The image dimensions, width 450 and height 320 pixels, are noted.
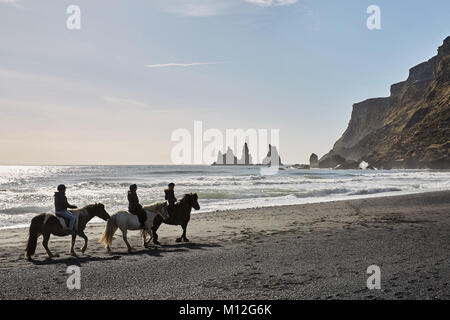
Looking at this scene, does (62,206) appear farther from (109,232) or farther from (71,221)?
(109,232)

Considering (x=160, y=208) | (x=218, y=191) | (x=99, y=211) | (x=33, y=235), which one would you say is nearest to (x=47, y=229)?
(x=33, y=235)

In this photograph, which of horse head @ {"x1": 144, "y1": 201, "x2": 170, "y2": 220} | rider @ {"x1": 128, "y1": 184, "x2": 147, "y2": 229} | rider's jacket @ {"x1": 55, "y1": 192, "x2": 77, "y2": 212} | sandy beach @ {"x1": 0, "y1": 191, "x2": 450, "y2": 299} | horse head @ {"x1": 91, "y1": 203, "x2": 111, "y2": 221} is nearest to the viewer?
sandy beach @ {"x1": 0, "y1": 191, "x2": 450, "y2": 299}

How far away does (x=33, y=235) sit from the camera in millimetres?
9242

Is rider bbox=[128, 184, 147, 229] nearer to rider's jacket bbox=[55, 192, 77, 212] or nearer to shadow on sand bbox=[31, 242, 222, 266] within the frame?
shadow on sand bbox=[31, 242, 222, 266]

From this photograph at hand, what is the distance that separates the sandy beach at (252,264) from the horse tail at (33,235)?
258mm

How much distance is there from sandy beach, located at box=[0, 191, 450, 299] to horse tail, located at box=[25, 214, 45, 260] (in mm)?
258

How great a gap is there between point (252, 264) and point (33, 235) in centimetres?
586

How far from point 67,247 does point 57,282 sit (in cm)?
420

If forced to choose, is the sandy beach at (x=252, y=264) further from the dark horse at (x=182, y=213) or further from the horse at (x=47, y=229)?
the dark horse at (x=182, y=213)

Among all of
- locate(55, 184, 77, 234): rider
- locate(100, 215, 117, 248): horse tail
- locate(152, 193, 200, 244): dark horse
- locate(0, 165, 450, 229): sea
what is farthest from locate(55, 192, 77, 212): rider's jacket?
locate(0, 165, 450, 229): sea

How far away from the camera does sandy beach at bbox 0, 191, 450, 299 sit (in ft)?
20.6

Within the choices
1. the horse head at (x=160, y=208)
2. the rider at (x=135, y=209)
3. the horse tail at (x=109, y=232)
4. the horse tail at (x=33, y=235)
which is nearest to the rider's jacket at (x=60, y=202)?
the horse tail at (x=33, y=235)
